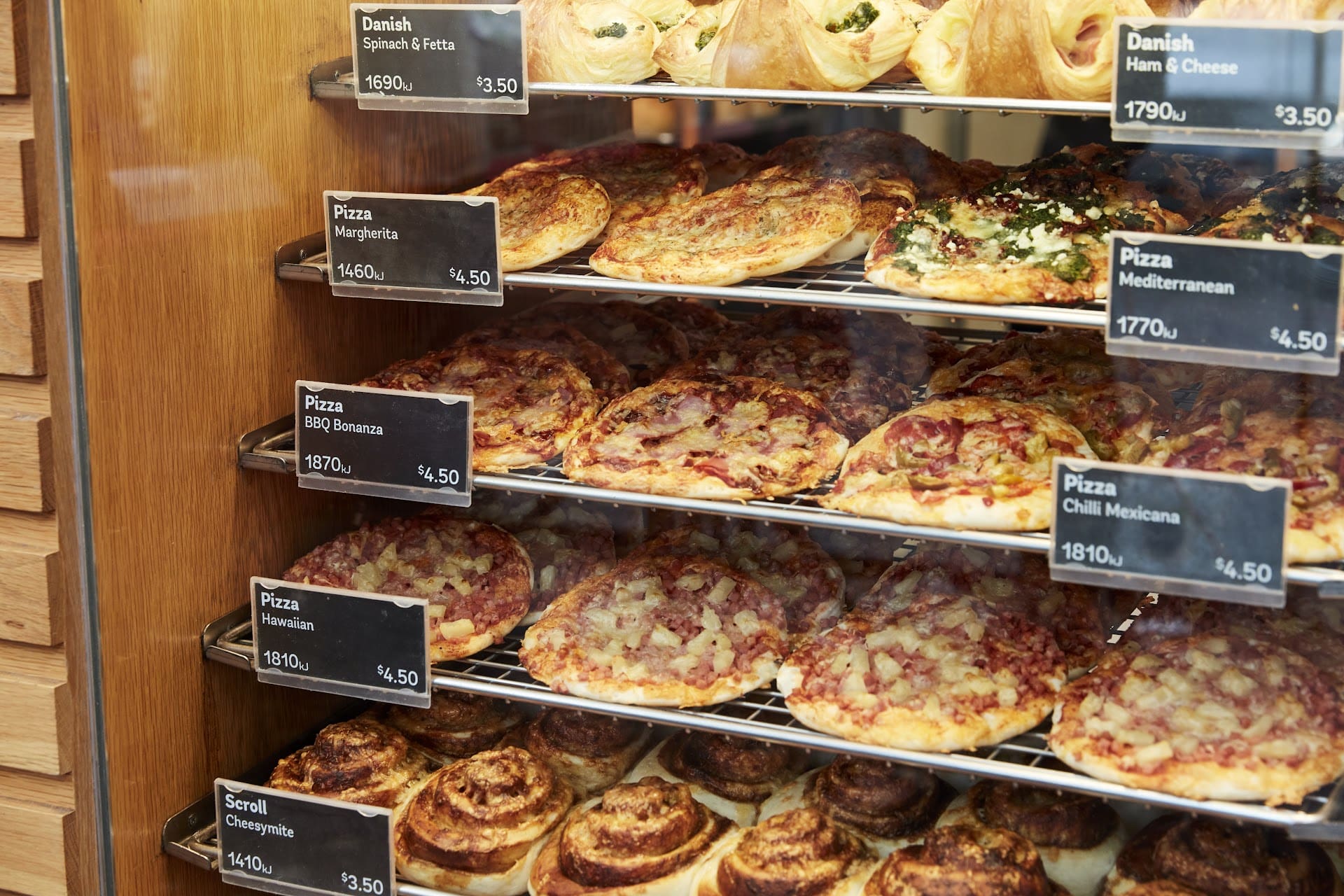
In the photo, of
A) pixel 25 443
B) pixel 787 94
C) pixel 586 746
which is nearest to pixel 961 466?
pixel 787 94

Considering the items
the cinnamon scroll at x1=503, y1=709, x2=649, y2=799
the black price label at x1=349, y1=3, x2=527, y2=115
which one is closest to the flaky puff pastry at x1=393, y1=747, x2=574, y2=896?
the cinnamon scroll at x1=503, y1=709, x2=649, y2=799

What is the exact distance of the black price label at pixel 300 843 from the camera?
2623mm

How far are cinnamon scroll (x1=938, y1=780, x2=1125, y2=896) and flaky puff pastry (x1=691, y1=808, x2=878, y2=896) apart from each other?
0.18 m

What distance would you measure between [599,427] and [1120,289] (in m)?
1.05

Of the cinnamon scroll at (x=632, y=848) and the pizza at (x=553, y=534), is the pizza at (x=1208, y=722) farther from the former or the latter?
the pizza at (x=553, y=534)

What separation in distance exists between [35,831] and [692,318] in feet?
5.74

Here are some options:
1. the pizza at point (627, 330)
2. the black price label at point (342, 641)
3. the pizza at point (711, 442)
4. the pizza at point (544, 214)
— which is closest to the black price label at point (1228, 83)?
the pizza at point (711, 442)

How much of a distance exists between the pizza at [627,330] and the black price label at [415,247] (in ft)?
2.15

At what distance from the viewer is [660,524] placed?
10.3 feet

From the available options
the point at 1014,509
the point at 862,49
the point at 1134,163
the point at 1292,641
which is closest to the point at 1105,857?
the point at 1292,641

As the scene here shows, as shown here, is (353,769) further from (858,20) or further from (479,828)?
(858,20)

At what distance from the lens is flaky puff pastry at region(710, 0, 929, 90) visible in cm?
251

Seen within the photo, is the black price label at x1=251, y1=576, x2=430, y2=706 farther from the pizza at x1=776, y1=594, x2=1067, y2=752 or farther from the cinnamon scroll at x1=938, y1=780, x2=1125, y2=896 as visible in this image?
the cinnamon scroll at x1=938, y1=780, x2=1125, y2=896

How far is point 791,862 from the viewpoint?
2486 mm
